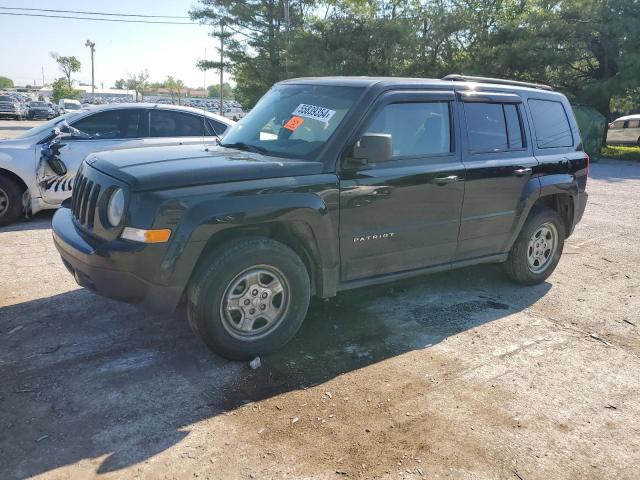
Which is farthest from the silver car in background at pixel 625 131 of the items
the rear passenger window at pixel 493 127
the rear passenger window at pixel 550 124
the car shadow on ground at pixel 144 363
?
the car shadow on ground at pixel 144 363

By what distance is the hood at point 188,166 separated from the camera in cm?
338

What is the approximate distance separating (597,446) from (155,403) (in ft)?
8.42

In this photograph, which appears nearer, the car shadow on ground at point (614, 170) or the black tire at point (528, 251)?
the black tire at point (528, 251)

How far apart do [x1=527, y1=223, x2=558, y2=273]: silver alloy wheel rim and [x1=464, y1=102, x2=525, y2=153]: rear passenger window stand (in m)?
0.99

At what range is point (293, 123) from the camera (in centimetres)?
428

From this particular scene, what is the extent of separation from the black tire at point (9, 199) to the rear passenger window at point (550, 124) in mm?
6474

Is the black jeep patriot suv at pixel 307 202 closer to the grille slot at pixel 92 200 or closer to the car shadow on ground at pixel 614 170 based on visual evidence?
the grille slot at pixel 92 200

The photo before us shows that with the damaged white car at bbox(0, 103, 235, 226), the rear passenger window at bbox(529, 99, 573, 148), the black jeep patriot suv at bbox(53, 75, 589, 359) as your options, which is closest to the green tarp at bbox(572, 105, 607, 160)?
the rear passenger window at bbox(529, 99, 573, 148)

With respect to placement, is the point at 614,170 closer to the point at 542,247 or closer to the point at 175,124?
the point at 542,247

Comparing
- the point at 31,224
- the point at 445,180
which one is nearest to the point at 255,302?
the point at 445,180

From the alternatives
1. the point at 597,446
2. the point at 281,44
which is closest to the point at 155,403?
the point at 597,446

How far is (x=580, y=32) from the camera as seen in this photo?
22984mm

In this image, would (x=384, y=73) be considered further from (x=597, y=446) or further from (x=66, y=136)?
(x=597, y=446)

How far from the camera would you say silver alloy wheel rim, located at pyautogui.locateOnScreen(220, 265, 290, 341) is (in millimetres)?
3641
